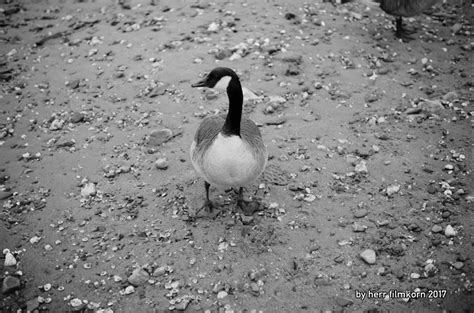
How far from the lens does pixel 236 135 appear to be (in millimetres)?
3680

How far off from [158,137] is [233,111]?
1858 millimetres

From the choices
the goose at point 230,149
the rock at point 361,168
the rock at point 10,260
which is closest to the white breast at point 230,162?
the goose at point 230,149

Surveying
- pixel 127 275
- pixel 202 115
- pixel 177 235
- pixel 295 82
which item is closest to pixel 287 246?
pixel 177 235

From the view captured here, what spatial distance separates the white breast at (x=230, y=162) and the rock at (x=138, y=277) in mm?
1035

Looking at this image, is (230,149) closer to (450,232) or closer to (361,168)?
(361,168)

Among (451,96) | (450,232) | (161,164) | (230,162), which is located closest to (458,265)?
(450,232)

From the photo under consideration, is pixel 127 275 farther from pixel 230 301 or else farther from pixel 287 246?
pixel 287 246

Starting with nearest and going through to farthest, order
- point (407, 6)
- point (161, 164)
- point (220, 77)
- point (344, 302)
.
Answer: point (344, 302)
point (220, 77)
point (161, 164)
point (407, 6)

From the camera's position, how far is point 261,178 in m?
4.66

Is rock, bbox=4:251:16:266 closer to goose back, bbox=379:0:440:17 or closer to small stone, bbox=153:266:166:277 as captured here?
small stone, bbox=153:266:166:277

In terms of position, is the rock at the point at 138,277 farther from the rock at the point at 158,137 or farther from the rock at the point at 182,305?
the rock at the point at 158,137

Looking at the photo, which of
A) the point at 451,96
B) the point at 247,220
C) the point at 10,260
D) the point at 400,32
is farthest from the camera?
the point at 400,32

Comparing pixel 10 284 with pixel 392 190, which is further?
pixel 392 190

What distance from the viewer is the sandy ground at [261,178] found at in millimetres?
3584
